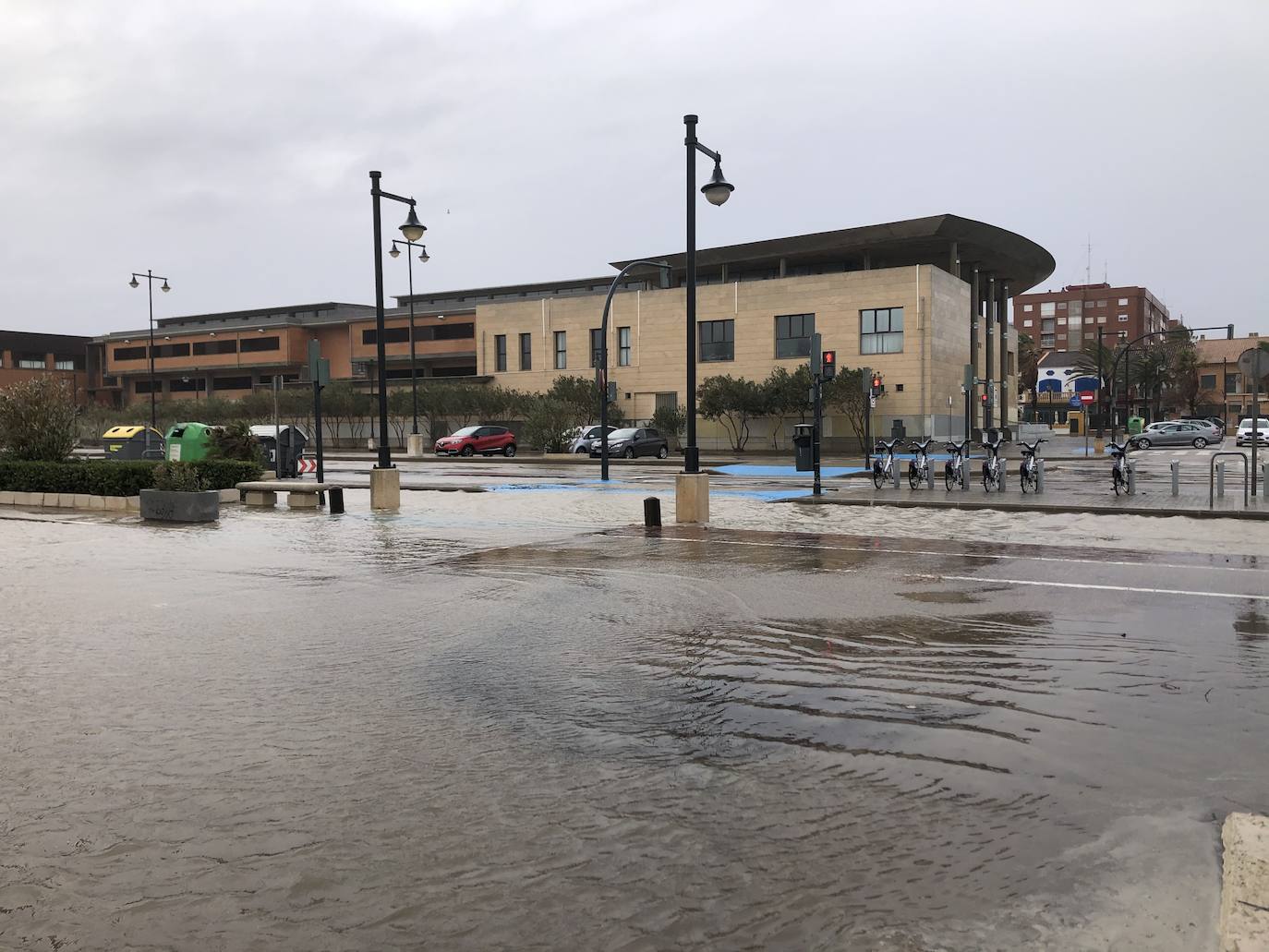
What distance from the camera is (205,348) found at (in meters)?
92.9

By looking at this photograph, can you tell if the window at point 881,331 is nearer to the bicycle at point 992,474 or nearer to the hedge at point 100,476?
the bicycle at point 992,474

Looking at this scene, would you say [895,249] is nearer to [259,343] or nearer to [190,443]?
[190,443]

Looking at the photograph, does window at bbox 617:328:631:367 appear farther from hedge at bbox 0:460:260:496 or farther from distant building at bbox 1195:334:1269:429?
distant building at bbox 1195:334:1269:429

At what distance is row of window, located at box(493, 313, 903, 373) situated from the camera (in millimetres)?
56500

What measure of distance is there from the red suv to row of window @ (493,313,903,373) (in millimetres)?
6210

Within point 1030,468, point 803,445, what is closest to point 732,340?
point 803,445

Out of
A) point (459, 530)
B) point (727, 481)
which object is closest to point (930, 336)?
point (727, 481)

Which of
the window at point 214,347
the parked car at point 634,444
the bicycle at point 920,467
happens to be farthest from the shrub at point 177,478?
the window at point 214,347

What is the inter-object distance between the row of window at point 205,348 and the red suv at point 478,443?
4483 cm

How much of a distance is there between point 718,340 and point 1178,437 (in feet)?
87.5

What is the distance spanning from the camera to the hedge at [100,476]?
19766mm

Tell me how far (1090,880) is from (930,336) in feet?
178

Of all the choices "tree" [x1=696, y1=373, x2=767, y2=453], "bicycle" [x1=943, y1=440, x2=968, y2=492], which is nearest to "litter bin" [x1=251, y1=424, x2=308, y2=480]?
"bicycle" [x1=943, y1=440, x2=968, y2=492]

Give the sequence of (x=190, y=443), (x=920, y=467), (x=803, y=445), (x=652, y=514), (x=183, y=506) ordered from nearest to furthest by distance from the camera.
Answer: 1. (x=652, y=514)
2. (x=183, y=506)
3. (x=920, y=467)
4. (x=190, y=443)
5. (x=803, y=445)
